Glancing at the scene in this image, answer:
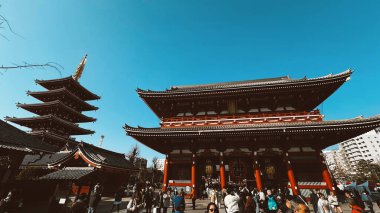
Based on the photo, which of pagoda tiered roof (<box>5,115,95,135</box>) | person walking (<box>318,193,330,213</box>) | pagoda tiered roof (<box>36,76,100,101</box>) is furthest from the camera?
pagoda tiered roof (<box>36,76,100,101</box>)

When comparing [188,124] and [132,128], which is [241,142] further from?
[132,128]

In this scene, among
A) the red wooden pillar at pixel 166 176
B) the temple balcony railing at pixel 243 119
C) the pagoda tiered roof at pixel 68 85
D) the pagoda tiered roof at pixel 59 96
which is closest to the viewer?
the temple balcony railing at pixel 243 119

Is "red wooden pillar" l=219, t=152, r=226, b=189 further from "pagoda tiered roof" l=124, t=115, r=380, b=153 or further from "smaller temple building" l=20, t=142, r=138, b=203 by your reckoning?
"smaller temple building" l=20, t=142, r=138, b=203

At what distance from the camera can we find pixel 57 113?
27.5 meters

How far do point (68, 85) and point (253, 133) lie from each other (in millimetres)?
29519

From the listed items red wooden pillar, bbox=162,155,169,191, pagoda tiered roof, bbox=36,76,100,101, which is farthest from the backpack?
pagoda tiered roof, bbox=36,76,100,101

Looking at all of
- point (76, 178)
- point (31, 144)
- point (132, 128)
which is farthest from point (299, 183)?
point (31, 144)

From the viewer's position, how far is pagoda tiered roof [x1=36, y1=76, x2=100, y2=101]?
28.2 metres

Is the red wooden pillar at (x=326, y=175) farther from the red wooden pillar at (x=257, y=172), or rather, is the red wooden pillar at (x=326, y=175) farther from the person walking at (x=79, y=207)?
the person walking at (x=79, y=207)

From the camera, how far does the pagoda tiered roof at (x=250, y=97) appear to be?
13.5 metres

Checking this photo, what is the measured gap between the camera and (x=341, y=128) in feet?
37.4

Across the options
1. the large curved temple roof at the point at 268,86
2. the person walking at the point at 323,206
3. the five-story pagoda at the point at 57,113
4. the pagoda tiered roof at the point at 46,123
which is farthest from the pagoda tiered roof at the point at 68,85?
the person walking at the point at 323,206

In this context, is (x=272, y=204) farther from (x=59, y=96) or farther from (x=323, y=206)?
(x=59, y=96)

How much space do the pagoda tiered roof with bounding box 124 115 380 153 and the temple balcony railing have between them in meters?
1.06
